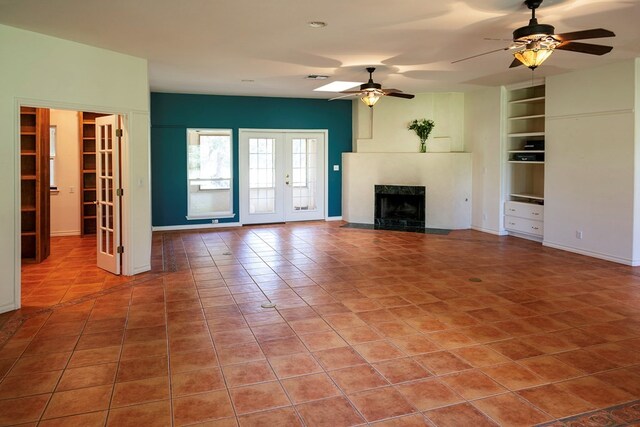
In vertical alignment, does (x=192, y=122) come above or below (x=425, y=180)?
above

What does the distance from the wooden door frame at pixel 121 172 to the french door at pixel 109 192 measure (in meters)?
0.08

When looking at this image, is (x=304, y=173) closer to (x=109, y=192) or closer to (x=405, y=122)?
(x=405, y=122)

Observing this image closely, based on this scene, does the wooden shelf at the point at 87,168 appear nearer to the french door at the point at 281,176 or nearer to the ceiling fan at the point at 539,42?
the french door at the point at 281,176

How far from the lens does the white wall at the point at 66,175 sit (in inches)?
365

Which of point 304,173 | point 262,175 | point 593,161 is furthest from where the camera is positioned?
point 304,173

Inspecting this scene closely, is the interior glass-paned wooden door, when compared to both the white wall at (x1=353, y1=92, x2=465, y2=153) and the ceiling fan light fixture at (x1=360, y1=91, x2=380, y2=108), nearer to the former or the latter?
the white wall at (x1=353, y1=92, x2=465, y2=153)

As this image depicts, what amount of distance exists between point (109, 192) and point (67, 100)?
1.43 meters

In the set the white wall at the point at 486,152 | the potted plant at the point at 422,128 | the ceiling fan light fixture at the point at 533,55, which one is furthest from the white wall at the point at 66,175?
the ceiling fan light fixture at the point at 533,55

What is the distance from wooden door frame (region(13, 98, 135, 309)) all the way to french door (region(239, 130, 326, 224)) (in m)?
4.49

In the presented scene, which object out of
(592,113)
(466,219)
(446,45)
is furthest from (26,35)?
(466,219)

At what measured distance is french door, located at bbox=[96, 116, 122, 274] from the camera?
6230 mm

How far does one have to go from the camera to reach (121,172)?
6.22 m

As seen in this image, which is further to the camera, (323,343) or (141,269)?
(141,269)

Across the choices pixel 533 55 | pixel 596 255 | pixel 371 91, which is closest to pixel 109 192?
pixel 371 91
